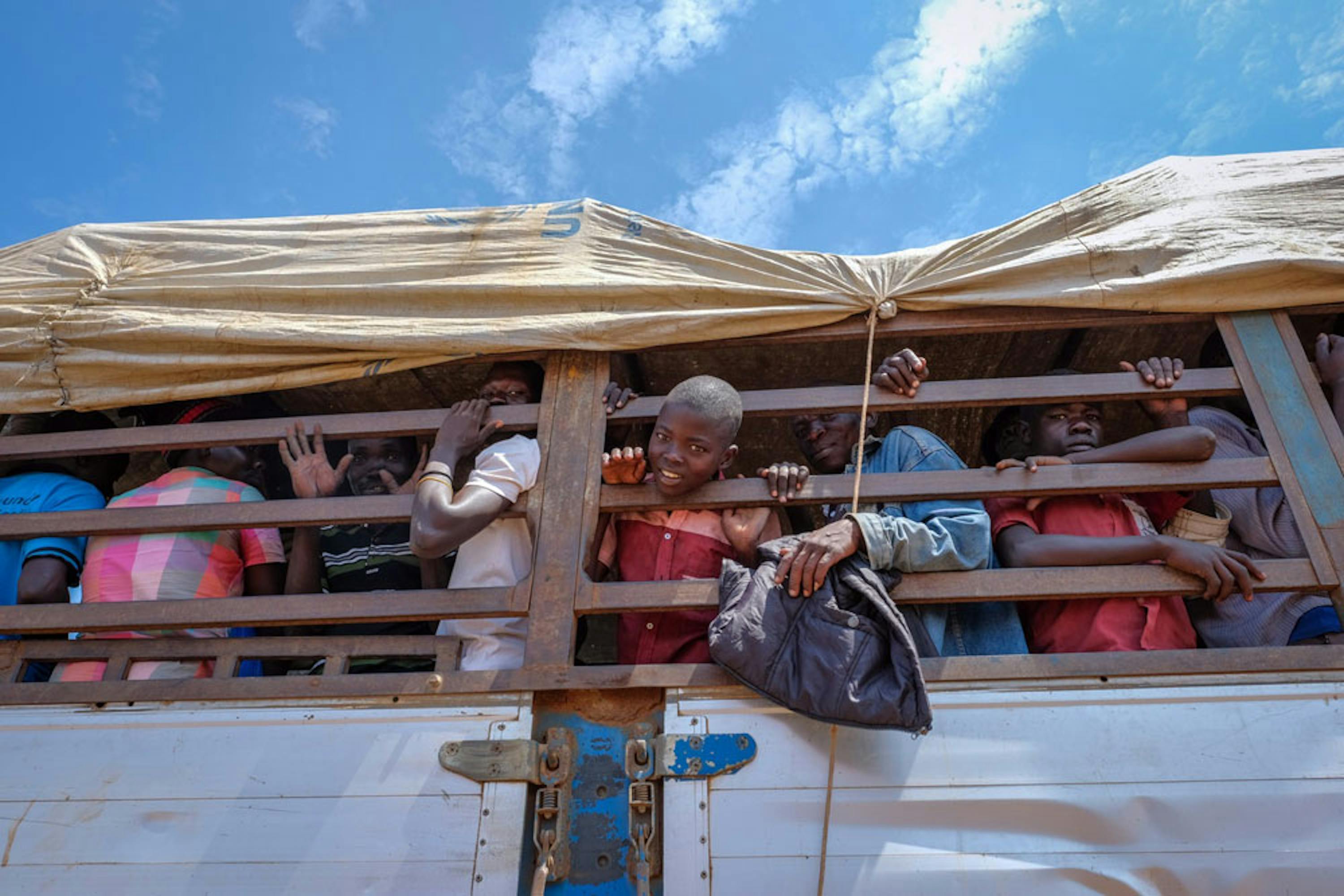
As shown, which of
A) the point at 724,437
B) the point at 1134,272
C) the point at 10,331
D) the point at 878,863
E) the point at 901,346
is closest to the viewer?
the point at 878,863

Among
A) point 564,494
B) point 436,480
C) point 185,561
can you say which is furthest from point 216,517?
point 564,494

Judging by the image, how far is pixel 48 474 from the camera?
312 centimetres

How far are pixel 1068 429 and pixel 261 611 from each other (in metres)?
2.61

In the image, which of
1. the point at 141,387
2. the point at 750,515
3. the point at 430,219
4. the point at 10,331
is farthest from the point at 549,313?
the point at 10,331

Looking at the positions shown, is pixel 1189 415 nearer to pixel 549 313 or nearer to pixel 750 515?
pixel 750 515

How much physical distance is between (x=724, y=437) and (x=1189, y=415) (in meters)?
1.65

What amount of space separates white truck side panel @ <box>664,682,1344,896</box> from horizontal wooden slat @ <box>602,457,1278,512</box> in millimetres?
562

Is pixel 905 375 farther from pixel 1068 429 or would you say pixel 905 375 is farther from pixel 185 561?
pixel 185 561

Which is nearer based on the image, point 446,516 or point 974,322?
point 446,516

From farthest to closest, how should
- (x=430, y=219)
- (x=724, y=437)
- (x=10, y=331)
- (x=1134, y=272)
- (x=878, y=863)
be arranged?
(x=430, y=219) → (x=10, y=331) → (x=1134, y=272) → (x=724, y=437) → (x=878, y=863)

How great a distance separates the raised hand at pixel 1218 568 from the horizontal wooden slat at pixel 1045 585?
2 cm

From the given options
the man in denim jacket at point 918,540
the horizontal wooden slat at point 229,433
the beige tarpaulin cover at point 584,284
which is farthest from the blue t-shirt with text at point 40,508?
the man in denim jacket at point 918,540

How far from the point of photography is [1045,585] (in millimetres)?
2324

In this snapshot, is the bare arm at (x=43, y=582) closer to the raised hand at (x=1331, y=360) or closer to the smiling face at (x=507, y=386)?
the smiling face at (x=507, y=386)
